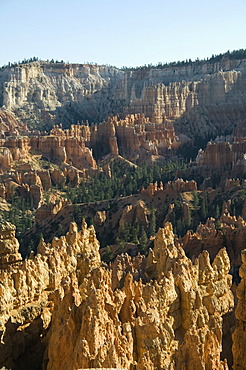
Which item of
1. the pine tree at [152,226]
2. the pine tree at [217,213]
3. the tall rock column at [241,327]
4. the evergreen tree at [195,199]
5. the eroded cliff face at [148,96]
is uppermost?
the eroded cliff face at [148,96]

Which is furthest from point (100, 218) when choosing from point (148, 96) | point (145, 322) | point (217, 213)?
point (148, 96)

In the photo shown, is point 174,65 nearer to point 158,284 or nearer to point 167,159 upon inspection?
point 167,159

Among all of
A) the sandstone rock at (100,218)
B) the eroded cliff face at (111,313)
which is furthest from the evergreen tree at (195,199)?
the eroded cliff face at (111,313)

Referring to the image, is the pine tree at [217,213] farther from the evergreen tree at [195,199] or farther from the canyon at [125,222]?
the evergreen tree at [195,199]

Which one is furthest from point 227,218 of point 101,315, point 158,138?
point 158,138

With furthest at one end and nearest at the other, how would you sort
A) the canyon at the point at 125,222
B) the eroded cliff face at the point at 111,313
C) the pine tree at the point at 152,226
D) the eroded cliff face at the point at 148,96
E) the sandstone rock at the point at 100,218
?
the eroded cliff face at the point at 148,96, the sandstone rock at the point at 100,218, the pine tree at the point at 152,226, the canyon at the point at 125,222, the eroded cliff face at the point at 111,313

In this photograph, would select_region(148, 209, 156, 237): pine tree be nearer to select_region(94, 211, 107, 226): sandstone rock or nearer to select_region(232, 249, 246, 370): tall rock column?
select_region(94, 211, 107, 226): sandstone rock

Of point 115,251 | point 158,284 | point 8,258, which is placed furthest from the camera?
point 115,251
